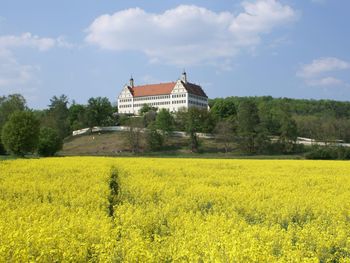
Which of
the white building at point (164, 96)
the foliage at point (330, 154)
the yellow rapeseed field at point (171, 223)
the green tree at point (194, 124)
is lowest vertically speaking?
the foliage at point (330, 154)

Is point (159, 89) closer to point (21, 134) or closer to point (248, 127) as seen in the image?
point (248, 127)

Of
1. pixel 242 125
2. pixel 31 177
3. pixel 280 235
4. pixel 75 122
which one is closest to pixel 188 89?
pixel 75 122

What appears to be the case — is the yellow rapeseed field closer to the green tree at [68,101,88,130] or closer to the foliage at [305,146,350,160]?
the foliage at [305,146,350,160]

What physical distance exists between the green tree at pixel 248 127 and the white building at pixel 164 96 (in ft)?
193

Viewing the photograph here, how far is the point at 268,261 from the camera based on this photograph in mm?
6980

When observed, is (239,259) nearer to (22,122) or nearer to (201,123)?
(22,122)

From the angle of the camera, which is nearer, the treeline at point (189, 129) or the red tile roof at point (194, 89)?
the treeline at point (189, 129)

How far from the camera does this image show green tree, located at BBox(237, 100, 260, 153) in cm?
8375

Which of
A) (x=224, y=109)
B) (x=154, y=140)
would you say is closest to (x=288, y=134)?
(x=154, y=140)

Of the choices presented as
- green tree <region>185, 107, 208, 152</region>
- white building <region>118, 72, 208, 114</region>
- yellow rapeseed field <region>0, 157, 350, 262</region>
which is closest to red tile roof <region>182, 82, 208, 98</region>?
white building <region>118, 72, 208, 114</region>

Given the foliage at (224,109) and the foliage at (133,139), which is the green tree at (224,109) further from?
the foliage at (133,139)

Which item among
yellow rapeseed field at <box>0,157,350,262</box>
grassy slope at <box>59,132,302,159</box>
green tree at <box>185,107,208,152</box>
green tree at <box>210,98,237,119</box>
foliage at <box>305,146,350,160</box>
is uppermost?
green tree at <box>210,98,237,119</box>

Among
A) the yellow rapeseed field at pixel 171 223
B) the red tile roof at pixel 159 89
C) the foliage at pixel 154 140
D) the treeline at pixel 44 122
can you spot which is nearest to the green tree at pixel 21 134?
the treeline at pixel 44 122

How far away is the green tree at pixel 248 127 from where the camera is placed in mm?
83750
